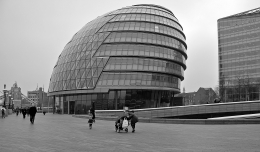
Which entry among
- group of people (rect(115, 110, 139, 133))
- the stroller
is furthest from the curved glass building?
the stroller

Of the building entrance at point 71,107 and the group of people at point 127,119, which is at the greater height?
the group of people at point 127,119

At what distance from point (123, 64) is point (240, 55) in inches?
2321

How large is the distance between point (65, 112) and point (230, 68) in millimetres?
63410

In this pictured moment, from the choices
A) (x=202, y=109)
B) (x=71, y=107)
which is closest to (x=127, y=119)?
(x=202, y=109)

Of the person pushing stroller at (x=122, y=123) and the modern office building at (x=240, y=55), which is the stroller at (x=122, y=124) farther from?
the modern office building at (x=240, y=55)

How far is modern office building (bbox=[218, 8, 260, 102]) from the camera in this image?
98994 millimetres

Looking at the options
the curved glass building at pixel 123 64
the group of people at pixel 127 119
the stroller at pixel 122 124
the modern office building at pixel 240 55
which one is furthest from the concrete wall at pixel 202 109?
the modern office building at pixel 240 55

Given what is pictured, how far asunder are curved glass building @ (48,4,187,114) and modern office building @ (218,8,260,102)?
37791 mm

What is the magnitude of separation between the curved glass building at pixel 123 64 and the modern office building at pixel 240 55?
124 ft

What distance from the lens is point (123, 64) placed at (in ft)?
200

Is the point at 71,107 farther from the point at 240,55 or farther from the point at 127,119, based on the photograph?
the point at 240,55

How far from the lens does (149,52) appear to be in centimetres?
6269

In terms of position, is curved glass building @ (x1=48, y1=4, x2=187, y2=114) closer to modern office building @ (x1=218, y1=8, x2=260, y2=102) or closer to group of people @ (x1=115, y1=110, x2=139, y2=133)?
modern office building @ (x1=218, y1=8, x2=260, y2=102)

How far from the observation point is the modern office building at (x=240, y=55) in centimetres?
9899
